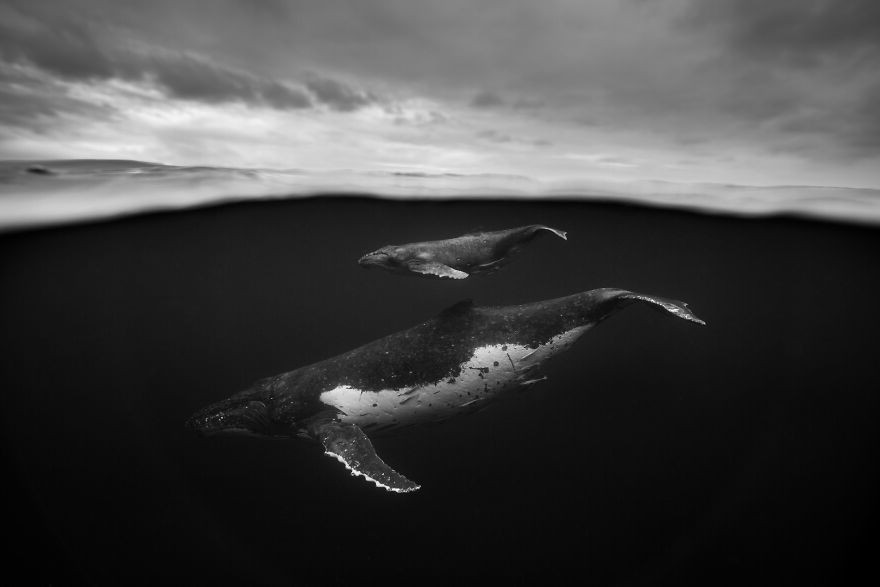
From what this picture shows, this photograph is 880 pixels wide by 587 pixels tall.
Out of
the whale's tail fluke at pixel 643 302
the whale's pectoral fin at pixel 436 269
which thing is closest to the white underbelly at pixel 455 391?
the whale's tail fluke at pixel 643 302

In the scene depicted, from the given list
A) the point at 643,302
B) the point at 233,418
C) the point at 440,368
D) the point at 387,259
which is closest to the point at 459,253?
the point at 387,259

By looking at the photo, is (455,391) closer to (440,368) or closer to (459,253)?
(440,368)

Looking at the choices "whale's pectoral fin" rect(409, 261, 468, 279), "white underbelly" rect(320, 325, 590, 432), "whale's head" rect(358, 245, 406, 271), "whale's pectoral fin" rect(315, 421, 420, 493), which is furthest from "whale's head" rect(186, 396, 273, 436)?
"whale's pectoral fin" rect(409, 261, 468, 279)

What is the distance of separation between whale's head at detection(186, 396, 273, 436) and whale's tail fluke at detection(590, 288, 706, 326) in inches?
222

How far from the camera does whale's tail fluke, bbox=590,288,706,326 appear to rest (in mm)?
5707

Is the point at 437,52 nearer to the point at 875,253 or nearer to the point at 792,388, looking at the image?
the point at 875,253

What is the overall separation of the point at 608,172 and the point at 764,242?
37.9 ft

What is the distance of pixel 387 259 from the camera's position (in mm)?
6328

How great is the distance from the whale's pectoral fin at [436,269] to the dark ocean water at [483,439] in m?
6.80

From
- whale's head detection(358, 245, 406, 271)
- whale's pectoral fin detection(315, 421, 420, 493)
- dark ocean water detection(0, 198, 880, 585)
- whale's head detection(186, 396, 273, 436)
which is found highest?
whale's head detection(358, 245, 406, 271)

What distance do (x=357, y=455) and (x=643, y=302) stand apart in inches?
171

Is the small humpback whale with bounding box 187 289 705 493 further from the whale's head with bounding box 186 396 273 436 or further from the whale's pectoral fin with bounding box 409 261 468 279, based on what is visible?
the whale's pectoral fin with bounding box 409 261 468 279

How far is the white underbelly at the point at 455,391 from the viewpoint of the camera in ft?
21.0

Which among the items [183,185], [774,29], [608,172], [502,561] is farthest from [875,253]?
[183,185]
